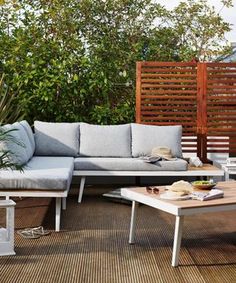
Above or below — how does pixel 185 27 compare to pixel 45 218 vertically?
above

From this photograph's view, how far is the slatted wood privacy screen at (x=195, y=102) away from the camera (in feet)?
24.8

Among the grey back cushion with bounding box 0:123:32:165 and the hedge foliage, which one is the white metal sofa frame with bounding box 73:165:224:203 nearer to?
the grey back cushion with bounding box 0:123:32:165

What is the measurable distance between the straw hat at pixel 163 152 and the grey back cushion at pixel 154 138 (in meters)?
0.16

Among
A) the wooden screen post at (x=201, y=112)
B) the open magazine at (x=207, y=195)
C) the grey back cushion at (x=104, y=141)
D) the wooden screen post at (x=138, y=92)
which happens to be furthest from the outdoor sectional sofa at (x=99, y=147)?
the open magazine at (x=207, y=195)

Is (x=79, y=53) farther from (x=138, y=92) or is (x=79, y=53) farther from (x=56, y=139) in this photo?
(x=56, y=139)

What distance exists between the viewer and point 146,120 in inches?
299

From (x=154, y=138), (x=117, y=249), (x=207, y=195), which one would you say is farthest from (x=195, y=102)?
(x=117, y=249)

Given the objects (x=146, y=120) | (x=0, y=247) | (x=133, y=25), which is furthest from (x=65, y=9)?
(x=0, y=247)

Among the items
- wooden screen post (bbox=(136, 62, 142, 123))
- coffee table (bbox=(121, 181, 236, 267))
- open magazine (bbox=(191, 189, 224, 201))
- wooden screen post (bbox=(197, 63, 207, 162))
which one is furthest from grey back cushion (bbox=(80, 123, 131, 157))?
open magazine (bbox=(191, 189, 224, 201))

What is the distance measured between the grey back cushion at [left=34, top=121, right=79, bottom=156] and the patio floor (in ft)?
3.83

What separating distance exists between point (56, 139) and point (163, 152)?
4.43 feet

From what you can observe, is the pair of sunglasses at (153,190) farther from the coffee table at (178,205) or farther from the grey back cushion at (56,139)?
the grey back cushion at (56,139)

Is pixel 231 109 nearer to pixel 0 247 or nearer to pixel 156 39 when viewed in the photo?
pixel 156 39

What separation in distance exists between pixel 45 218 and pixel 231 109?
11.9 feet
